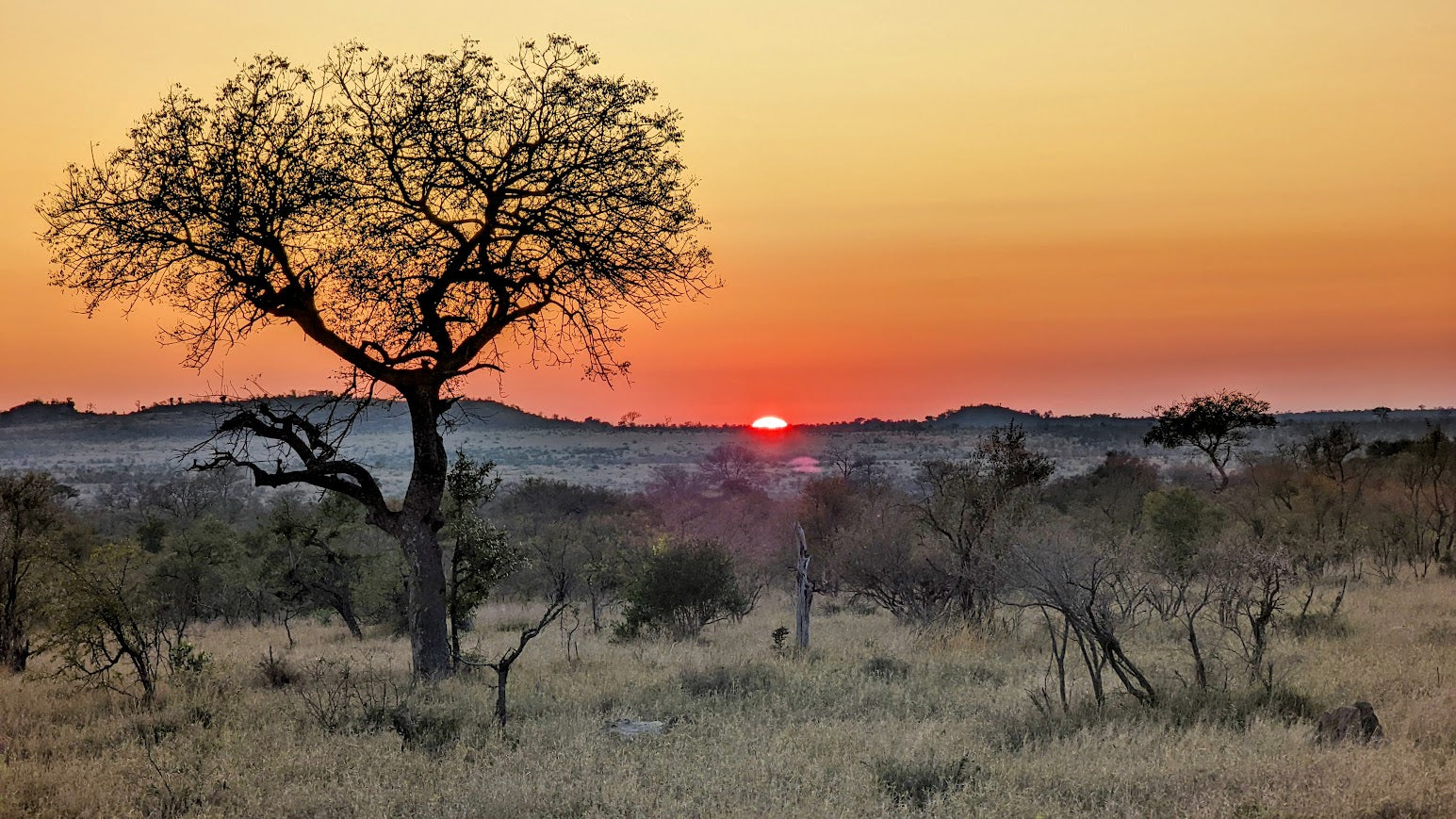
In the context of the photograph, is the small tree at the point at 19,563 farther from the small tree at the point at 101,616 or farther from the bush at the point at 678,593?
the bush at the point at 678,593

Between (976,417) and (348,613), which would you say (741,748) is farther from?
(976,417)

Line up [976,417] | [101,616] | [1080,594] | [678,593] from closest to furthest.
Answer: [1080,594]
[101,616]
[678,593]
[976,417]

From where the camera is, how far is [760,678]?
14281mm

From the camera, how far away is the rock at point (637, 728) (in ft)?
37.7

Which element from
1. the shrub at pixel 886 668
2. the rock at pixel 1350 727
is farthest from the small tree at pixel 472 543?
the rock at pixel 1350 727

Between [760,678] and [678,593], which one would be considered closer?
[760,678]

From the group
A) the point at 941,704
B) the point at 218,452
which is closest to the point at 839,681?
the point at 941,704

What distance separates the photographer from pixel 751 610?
1052 inches

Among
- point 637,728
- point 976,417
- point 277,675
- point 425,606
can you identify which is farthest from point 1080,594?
point 976,417

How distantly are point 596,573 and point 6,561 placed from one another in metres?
13.2

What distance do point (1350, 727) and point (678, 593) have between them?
45.9 feet

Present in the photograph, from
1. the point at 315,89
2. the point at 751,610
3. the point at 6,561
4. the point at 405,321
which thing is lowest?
the point at 751,610

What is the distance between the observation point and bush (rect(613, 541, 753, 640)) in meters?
22.0

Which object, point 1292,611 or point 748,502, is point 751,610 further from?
point 748,502
